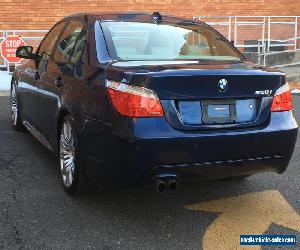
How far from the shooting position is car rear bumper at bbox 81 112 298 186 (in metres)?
3.59

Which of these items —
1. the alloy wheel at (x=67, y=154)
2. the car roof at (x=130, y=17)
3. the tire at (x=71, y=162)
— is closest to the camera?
the tire at (x=71, y=162)

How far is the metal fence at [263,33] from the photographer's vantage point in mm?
15273

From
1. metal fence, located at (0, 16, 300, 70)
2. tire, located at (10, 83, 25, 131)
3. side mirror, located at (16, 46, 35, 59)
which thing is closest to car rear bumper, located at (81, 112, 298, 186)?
side mirror, located at (16, 46, 35, 59)

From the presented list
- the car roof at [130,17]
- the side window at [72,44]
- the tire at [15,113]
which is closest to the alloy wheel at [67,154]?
the side window at [72,44]

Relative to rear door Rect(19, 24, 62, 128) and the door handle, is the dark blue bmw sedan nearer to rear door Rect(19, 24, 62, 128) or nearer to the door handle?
the door handle

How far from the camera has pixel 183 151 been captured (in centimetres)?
363

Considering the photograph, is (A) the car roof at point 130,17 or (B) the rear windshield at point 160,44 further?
(A) the car roof at point 130,17

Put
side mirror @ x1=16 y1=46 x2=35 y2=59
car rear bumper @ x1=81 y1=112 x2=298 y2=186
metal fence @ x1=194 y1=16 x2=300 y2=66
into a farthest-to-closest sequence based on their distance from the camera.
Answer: metal fence @ x1=194 y1=16 x2=300 y2=66
side mirror @ x1=16 y1=46 x2=35 y2=59
car rear bumper @ x1=81 y1=112 x2=298 y2=186

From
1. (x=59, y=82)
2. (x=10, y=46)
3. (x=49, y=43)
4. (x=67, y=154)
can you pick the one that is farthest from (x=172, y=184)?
(x=10, y=46)

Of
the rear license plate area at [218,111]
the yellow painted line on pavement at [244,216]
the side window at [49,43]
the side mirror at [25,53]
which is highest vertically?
the side window at [49,43]

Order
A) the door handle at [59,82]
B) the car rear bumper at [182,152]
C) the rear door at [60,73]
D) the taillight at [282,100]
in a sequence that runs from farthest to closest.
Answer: the door handle at [59,82] < the rear door at [60,73] < the taillight at [282,100] < the car rear bumper at [182,152]

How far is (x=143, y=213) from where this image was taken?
13.7 feet

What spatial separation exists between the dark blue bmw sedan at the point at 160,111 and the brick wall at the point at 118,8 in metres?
11.1

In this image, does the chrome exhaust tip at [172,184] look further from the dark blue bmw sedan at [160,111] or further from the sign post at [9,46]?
the sign post at [9,46]
